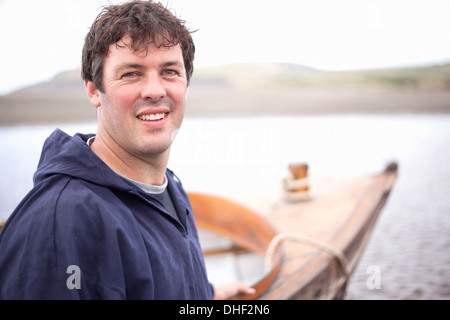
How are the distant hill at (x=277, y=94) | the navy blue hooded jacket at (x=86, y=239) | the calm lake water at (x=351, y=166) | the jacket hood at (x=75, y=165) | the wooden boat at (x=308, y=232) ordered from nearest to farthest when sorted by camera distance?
the navy blue hooded jacket at (x=86, y=239) → the jacket hood at (x=75, y=165) → the wooden boat at (x=308, y=232) → the calm lake water at (x=351, y=166) → the distant hill at (x=277, y=94)

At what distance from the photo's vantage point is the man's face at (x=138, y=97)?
1353 millimetres

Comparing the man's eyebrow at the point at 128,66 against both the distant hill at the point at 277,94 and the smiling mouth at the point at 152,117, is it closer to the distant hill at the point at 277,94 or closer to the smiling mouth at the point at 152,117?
the smiling mouth at the point at 152,117

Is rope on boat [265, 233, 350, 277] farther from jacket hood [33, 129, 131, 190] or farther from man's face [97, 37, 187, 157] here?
jacket hood [33, 129, 131, 190]

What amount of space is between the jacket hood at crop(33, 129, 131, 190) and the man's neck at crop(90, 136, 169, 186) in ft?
0.43

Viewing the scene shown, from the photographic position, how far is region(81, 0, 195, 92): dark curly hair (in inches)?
53.0

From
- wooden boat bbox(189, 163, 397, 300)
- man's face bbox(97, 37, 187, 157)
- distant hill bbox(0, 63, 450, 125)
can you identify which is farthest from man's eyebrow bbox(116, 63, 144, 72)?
distant hill bbox(0, 63, 450, 125)

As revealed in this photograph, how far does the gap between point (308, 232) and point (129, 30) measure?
281 centimetres

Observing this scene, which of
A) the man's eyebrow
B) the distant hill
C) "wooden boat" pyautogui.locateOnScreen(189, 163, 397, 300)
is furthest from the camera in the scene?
the distant hill

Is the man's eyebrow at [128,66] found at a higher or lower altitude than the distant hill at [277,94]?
lower

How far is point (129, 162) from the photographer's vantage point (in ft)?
4.67

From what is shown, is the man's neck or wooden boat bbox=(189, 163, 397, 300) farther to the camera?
wooden boat bbox=(189, 163, 397, 300)

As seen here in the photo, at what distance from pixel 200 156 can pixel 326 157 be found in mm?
4972

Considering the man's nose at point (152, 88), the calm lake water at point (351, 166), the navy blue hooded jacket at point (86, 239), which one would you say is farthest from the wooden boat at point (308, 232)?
the man's nose at point (152, 88)

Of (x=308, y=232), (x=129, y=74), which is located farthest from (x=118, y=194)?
(x=308, y=232)
